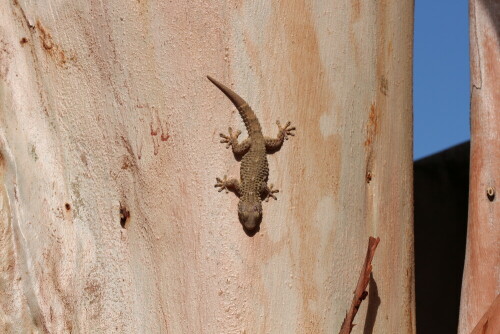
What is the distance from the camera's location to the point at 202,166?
1.84m

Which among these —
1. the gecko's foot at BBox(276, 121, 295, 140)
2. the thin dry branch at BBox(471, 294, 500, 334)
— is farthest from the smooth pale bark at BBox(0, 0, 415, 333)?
the thin dry branch at BBox(471, 294, 500, 334)

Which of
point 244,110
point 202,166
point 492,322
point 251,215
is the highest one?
point 244,110

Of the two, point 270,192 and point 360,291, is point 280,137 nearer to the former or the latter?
point 270,192

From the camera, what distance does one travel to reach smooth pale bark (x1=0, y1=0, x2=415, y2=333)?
1.81 m

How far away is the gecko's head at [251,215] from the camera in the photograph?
1.75 m

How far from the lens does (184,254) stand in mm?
1839

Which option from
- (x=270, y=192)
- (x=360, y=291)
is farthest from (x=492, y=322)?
(x=270, y=192)

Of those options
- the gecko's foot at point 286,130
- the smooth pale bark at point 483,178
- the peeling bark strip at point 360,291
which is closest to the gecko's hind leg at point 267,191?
the gecko's foot at point 286,130

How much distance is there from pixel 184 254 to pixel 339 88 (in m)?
0.53

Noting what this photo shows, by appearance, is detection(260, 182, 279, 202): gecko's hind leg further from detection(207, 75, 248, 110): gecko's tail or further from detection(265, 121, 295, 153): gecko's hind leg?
detection(207, 75, 248, 110): gecko's tail

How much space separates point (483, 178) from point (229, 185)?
3.53 feet

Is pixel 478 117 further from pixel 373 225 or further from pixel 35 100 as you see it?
pixel 35 100

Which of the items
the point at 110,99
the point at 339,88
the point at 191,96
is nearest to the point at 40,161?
the point at 110,99

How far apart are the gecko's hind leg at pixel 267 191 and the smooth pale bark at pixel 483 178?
0.97 meters
